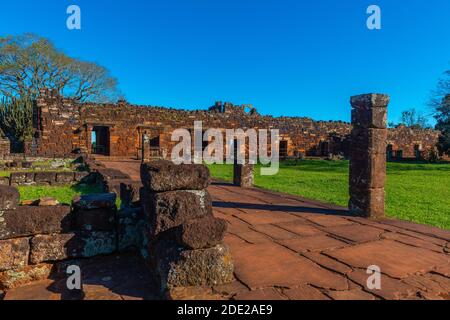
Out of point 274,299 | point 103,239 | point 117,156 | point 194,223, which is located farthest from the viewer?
point 117,156

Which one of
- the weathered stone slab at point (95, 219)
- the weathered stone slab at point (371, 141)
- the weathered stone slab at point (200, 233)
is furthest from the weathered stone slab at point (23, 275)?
the weathered stone slab at point (371, 141)

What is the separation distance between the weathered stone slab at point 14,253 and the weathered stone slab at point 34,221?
0.20ft

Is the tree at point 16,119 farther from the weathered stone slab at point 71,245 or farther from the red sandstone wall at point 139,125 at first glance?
the weathered stone slab at point 71,245

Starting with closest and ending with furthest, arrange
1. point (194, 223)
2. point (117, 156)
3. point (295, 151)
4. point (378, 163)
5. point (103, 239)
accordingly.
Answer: point (194, 223), point (103, 239), point (378, 163), point (117, 156), point (295, 151)

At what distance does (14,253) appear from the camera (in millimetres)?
3230

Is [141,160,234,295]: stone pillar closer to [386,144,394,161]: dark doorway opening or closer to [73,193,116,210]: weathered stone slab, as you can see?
[73,193,116,210]: weathered stone slab

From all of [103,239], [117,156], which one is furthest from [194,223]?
[117,156]

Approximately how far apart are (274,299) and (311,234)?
2091 mm

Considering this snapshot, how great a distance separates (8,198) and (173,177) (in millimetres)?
1758

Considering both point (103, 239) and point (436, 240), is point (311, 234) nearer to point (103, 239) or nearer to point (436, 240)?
point (436, 240)

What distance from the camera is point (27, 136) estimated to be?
25.0 meters

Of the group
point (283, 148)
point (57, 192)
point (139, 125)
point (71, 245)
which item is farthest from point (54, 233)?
point (283, 148)

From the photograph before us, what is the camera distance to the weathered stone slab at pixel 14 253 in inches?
124

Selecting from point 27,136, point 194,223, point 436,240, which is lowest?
point 436,240
